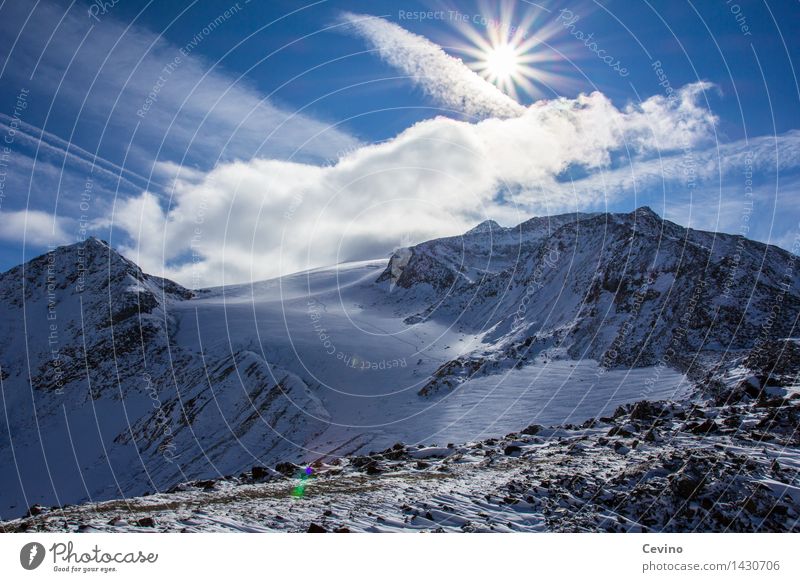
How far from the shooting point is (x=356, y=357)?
98312mm

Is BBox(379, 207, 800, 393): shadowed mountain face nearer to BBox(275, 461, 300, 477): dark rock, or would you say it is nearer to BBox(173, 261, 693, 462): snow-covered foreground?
BBox(173, 261, 693, 462): snow-covered foreground

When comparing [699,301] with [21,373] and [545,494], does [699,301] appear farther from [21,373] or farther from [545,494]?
[21,373]

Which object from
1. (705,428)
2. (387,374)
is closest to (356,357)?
(387,374)

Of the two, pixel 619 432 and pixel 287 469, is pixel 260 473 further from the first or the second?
pixel 619 432

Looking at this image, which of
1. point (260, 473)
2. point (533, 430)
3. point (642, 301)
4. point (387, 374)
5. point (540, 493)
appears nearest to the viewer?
point (540, 493)

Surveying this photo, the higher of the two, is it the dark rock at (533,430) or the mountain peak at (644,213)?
the mountain peak at (644,213)

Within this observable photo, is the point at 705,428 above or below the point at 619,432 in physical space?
above

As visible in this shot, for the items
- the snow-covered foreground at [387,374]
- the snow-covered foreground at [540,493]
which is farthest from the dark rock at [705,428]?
the snow-covered foreground at [387,374]

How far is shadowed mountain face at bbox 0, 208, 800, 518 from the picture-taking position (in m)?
62.3

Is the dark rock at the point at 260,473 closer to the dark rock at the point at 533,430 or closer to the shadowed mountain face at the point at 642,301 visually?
the dark rock at the point at 533,430

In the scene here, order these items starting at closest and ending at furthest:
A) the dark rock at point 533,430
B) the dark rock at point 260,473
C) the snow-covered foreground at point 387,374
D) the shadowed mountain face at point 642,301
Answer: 1. the dark rock at point 260,473
2. the dark rock at point 533,430
3. the snow-covered foreground at point 387,374
4. the shadowed mountain face at point 642,301

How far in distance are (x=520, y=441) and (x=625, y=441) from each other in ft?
24.8

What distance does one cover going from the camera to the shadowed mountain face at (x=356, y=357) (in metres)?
62.3

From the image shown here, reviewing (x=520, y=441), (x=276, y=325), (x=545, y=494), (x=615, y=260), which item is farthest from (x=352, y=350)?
(x=545, y=494)
